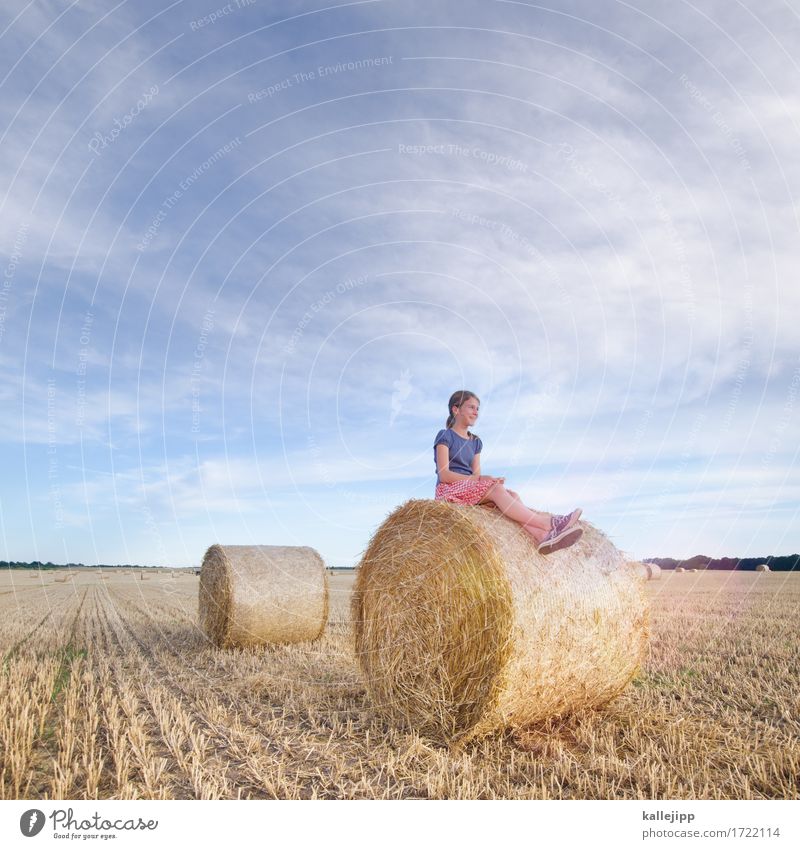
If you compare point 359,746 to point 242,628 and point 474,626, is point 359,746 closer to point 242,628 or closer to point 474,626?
point 474,626

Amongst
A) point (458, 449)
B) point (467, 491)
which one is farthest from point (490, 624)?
point (458, 449)

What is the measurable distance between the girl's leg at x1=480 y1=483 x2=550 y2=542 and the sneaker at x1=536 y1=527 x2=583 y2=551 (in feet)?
0.25

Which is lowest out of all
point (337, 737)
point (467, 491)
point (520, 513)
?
point (337, 737)

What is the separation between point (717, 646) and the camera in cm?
820

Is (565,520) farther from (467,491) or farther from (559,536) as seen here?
(467,491)

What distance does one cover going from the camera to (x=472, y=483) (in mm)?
5438

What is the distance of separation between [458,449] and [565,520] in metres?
1.15

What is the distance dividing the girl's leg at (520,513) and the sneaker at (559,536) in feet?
0.25

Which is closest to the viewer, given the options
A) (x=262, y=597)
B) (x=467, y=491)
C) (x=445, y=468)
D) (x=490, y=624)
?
(x=490, y=624)

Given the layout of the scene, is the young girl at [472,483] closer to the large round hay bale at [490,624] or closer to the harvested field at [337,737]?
the large round hay bale at [490,624]

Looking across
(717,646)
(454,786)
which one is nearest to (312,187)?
(454,786)

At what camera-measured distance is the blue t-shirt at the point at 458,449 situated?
19.0ft
